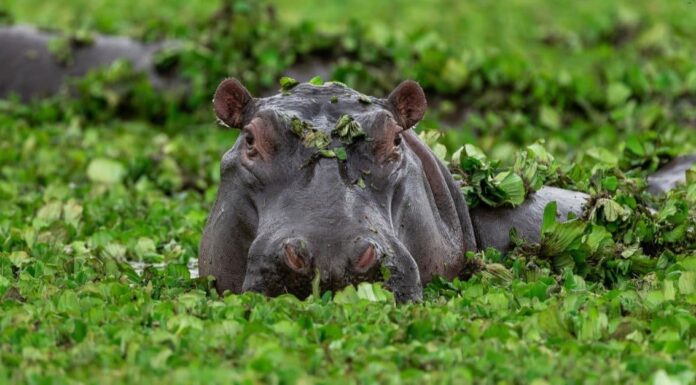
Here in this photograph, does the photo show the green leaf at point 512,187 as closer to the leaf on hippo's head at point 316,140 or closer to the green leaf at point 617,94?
the leaf on hippo's head at point 316,140

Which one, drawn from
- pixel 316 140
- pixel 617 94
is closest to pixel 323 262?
pixel 316 140

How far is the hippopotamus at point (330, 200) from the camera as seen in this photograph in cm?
614

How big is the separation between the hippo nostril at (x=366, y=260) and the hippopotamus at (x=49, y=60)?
9.67 meters

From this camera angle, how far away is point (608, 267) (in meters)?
7.56

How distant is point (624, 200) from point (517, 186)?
0.61 metres

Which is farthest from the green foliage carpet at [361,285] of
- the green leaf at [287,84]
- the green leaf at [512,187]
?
the green leaf at [287,84]

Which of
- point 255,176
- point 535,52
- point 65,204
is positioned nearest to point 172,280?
point 255,176

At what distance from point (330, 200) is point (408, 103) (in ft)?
3.16

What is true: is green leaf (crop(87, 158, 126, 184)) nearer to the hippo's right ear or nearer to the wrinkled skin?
the wrinkled skin

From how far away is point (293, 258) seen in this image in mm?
6070

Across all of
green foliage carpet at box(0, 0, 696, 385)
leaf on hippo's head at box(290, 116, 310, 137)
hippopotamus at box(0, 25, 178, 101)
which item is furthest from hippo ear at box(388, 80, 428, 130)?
hippopotamus at box(0, 25, 178, 101)

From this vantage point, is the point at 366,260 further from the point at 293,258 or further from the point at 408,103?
the point at 408,103

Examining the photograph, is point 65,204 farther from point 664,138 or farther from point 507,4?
point 507,4

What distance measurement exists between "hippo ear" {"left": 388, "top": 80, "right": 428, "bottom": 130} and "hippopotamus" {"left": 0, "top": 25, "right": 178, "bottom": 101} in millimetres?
8610
